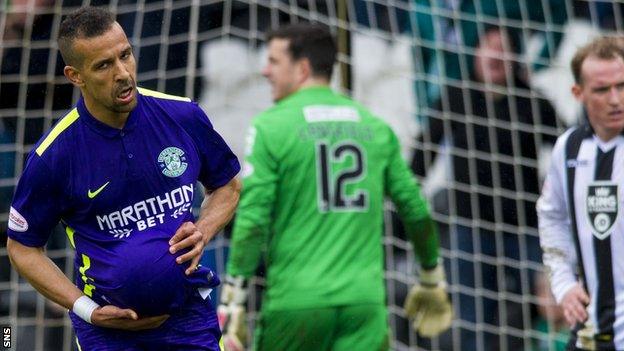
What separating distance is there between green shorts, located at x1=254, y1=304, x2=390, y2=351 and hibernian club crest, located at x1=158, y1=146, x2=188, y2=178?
1.69m

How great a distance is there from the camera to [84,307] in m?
4.61

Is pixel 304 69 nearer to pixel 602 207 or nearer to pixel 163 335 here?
pixel 602 207

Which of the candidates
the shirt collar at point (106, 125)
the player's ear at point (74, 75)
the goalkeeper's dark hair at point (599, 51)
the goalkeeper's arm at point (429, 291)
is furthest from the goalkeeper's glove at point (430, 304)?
the player's ear at point (74, 75)

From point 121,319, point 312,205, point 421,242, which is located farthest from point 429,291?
point 121,319

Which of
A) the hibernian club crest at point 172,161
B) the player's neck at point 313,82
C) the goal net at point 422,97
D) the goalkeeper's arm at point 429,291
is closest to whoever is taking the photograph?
the hibernian club crest at point 172,161

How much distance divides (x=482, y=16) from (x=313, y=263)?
2.91 m

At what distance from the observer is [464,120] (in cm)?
859

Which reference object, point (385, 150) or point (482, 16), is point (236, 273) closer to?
point (385, 150)

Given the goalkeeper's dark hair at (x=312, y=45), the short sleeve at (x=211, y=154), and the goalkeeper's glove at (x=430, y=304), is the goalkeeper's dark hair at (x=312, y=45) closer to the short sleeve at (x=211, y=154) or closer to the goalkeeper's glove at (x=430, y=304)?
the goalkeeper's glove at (x=430, y=304)

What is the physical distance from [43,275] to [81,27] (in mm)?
808

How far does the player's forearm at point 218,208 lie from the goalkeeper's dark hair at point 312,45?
5.38ft

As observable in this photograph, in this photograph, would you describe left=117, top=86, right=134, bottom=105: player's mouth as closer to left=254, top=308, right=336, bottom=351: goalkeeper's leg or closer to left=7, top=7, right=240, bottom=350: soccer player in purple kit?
left=7, top=7, right=240, bottom=350: soccer player in purple kit

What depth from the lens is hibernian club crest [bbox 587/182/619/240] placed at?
555 centimetres

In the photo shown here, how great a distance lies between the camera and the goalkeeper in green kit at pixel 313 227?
6215 millimetres
